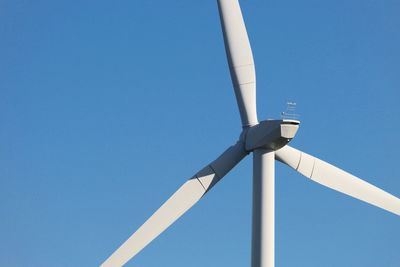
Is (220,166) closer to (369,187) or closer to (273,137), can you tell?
(273,137)

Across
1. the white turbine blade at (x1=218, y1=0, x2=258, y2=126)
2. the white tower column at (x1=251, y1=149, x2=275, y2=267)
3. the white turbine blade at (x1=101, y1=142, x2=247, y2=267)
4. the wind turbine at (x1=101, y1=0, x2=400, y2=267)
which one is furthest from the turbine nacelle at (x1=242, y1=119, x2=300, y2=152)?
the white turbine blade at (x1=218, y1=0, x2=258, y2=126)

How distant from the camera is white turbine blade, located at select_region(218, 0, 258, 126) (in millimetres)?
42281

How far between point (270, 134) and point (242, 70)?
15.6ft

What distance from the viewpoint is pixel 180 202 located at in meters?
41.3

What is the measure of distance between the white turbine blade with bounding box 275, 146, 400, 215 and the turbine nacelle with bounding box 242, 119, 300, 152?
1.22 m

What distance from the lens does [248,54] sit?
42.8 meters

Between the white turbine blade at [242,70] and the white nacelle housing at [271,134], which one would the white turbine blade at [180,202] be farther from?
the white turbine blade at [242,70]

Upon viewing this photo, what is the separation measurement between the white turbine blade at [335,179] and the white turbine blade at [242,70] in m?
2.49

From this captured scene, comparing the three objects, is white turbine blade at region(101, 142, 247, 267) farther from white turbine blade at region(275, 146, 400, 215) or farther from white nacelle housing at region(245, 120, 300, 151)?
white turbine blade at region(275, 146, 400, 215)

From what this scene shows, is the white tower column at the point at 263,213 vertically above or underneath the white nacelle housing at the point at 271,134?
underneath

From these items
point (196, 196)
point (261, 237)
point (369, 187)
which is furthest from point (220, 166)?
point (369, 187)

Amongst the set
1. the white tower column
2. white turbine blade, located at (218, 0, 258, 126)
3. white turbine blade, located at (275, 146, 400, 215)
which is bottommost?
the white tower column

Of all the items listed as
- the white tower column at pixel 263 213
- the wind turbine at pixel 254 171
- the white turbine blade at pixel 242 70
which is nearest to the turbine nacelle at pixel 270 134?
the wind turbine at pixel 254 171

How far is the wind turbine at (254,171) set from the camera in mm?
39000
